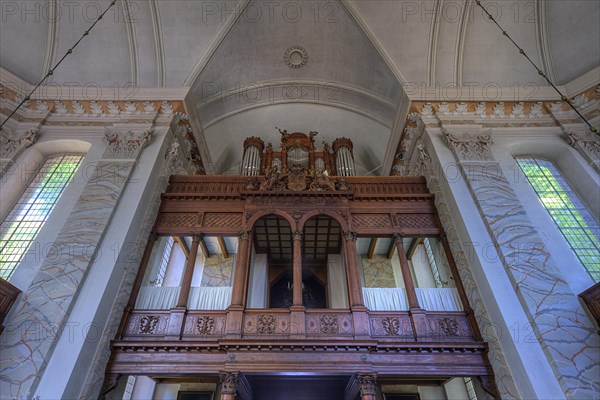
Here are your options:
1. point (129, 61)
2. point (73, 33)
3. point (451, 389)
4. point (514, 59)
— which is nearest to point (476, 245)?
point (451, 389)

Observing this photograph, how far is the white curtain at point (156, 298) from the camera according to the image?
707 centimetres

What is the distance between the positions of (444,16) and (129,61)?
9.87 metres

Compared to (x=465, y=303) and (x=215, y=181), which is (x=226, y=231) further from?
(x=465, y=303)

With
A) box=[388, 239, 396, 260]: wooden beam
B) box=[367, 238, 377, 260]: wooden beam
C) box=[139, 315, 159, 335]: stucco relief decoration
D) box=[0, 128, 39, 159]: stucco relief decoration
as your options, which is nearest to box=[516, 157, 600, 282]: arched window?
box=[388, 239, 396, 260]: wooden beam

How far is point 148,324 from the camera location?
21.6 feet

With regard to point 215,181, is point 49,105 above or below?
above

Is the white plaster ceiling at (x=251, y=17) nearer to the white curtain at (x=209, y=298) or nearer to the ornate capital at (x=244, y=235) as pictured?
the ornate capital at (x=244, y=235)

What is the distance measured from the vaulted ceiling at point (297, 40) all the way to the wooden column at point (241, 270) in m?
5.54

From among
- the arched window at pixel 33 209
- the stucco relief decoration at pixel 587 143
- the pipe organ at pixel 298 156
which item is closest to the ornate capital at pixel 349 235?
the pipe organ at pixel 298 156

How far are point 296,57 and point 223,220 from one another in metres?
7.13

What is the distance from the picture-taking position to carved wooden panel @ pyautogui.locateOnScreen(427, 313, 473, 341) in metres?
6.47

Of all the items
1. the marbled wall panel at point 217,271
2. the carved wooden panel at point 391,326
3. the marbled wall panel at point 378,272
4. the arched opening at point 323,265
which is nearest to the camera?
the carved wooden panel at point 391,326

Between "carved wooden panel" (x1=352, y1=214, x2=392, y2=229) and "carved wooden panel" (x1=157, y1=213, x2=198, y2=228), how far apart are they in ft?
13.4

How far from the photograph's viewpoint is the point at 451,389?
8.26 m
